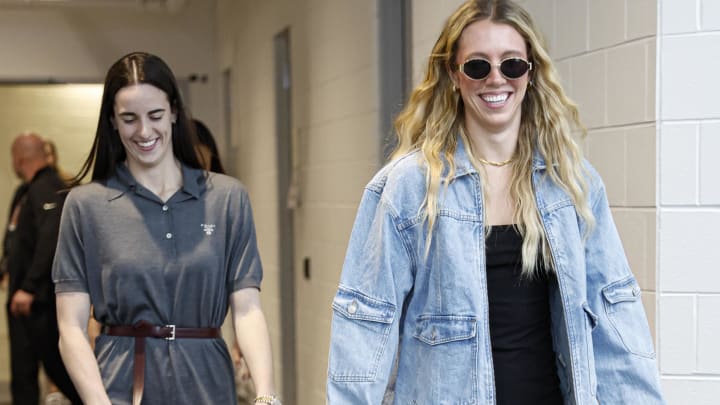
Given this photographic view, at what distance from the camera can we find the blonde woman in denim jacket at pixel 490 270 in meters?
1.82

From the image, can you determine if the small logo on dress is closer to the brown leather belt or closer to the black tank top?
the brown leather belt

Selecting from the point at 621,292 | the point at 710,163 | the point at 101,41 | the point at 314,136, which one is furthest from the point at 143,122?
the point at 101,41

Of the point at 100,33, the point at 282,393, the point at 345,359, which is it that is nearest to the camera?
the point at 345,359

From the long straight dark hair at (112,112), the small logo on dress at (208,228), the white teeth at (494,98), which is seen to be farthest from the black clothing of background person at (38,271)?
the white teeth at (494,98)

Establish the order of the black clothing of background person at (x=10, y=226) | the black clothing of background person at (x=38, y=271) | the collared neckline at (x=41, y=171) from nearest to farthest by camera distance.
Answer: the black clothing of background person at (x=38, y=271) < the collared neckline at (x=41, y=171) < the black clothing of background person at (x=10, y=226)

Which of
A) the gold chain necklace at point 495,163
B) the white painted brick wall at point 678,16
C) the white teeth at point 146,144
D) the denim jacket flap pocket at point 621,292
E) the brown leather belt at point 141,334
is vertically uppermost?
the white painted brick wall at point 678,16

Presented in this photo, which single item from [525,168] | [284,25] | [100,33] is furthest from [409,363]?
[100,33]

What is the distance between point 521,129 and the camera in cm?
198

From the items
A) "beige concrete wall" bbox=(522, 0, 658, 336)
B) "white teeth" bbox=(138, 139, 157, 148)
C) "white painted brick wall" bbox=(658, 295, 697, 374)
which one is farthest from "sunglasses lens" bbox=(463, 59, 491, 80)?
"white teeth" bbox=(138, 139, 157, 148)

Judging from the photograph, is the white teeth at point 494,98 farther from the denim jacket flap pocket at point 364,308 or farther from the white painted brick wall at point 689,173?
the white painted brick wall at point 689,173

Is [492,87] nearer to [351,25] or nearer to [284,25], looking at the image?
[351,25]

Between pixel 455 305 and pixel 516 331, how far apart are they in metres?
0.12

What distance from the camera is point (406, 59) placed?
3.93 meters

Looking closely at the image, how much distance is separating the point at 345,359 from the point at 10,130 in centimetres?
688
